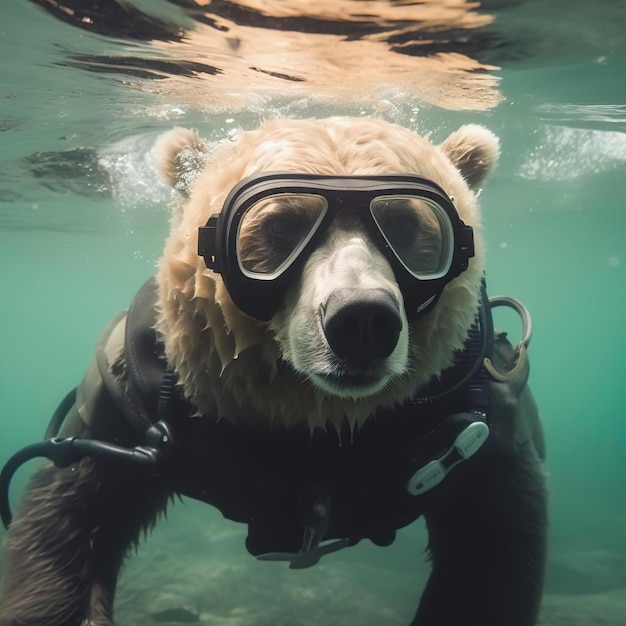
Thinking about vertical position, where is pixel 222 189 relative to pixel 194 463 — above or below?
above

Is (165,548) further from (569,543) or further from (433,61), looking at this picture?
(433,61)

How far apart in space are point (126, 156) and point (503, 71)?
6.45 metres

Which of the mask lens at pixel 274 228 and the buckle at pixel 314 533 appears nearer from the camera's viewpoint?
the mask lens at pixel 274 228

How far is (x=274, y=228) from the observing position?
2287mm

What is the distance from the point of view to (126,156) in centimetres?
1045

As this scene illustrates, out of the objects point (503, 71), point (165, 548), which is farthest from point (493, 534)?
point (165, 548)

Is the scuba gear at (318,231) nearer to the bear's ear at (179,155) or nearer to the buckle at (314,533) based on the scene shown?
the bear's ear at (179,155)

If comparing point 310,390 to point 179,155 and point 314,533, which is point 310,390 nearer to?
point 314,533

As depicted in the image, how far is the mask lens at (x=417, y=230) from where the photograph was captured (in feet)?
7.41

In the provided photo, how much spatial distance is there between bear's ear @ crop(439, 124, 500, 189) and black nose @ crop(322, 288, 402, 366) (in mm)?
1446

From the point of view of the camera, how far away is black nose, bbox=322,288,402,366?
1766 millimetres

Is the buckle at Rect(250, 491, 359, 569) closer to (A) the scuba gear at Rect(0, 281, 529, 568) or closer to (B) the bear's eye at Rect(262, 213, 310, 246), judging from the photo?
(A) the scuba gear at Rect(0, 281, 529, 568)

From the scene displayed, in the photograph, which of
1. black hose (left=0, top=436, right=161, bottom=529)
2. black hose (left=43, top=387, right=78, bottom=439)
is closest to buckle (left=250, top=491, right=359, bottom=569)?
black hose (left=0, top=436, right=161, bottom=529)

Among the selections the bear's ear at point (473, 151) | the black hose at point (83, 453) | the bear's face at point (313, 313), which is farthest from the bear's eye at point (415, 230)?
the black hose at point (83, 453)
